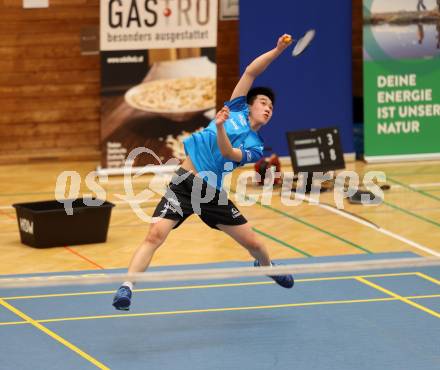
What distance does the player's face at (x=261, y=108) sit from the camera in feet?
36.4

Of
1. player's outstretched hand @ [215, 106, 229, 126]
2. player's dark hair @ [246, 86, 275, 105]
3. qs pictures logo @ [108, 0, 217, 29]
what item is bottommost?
player's outstretched hand @ [215, 106, 229, 126]

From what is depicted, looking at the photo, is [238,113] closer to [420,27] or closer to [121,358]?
[121,358]

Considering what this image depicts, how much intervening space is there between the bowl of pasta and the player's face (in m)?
7.85

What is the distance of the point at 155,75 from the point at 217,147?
790 centimetres

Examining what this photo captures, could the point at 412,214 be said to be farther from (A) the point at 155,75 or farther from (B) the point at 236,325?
(B) the point at 236,325

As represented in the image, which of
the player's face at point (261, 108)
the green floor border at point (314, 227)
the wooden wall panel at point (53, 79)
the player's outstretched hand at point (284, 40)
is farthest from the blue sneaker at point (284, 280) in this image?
the wooden wall panel at point (53, 79)

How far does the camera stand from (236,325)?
38.0ft

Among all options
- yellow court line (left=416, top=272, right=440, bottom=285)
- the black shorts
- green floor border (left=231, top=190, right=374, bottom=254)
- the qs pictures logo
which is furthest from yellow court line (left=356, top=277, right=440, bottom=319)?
the qs pictures logo

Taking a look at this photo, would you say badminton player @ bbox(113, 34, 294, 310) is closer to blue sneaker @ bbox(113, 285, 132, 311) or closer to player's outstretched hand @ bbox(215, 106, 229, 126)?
blue sneaker @ bbox(113, 285, 132, 311)

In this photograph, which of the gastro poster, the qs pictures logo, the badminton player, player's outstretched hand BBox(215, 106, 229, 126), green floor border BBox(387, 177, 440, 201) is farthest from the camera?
the gastro poster

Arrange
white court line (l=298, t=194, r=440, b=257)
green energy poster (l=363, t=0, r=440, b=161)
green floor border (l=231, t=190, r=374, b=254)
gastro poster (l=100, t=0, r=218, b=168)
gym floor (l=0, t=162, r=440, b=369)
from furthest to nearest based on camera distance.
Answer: green energy poster (l=363, t=0, r=440, b=161) < gastro poster (l=100, t=0, r=218, b=168) < green floor border (l=231, t=190, r=374, b=254) < white court line (l=298, t=194, r=440, b=257) < gym floor (l=0, t=162, r=440, b=369)

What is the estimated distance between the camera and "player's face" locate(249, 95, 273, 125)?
36.4 feet

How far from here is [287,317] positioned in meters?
11.9

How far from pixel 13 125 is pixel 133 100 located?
2426 mm
